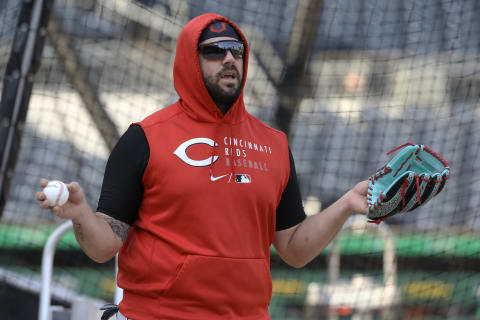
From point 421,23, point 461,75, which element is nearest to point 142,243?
point 421,23

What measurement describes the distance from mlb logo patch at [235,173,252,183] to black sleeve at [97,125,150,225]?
21 cm

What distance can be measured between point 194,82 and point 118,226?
1.29 feet

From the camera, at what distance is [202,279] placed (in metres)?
1.75

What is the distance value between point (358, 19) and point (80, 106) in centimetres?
170

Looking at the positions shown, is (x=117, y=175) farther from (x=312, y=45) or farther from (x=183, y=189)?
(x=312, y=45)

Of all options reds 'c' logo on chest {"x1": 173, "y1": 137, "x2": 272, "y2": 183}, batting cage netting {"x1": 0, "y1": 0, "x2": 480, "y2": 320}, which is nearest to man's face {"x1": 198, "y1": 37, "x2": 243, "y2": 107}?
reds 'c' logo on chest {"x1": 173, "y1": 137, "x2": 272, "y2": 183}

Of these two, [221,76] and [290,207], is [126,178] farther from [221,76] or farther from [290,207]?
[290,207]

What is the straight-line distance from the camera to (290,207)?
6.71 ft

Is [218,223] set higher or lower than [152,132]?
lower

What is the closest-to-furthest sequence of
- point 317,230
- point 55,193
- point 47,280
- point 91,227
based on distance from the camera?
point 55,193, point 91,227, point 317,230, point 47,280

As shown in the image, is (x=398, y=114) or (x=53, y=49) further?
(x=398, y=114)

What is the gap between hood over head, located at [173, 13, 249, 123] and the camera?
6.17ft

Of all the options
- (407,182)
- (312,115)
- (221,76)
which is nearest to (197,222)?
(221,76)

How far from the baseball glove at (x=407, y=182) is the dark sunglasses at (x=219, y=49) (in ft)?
1.46
